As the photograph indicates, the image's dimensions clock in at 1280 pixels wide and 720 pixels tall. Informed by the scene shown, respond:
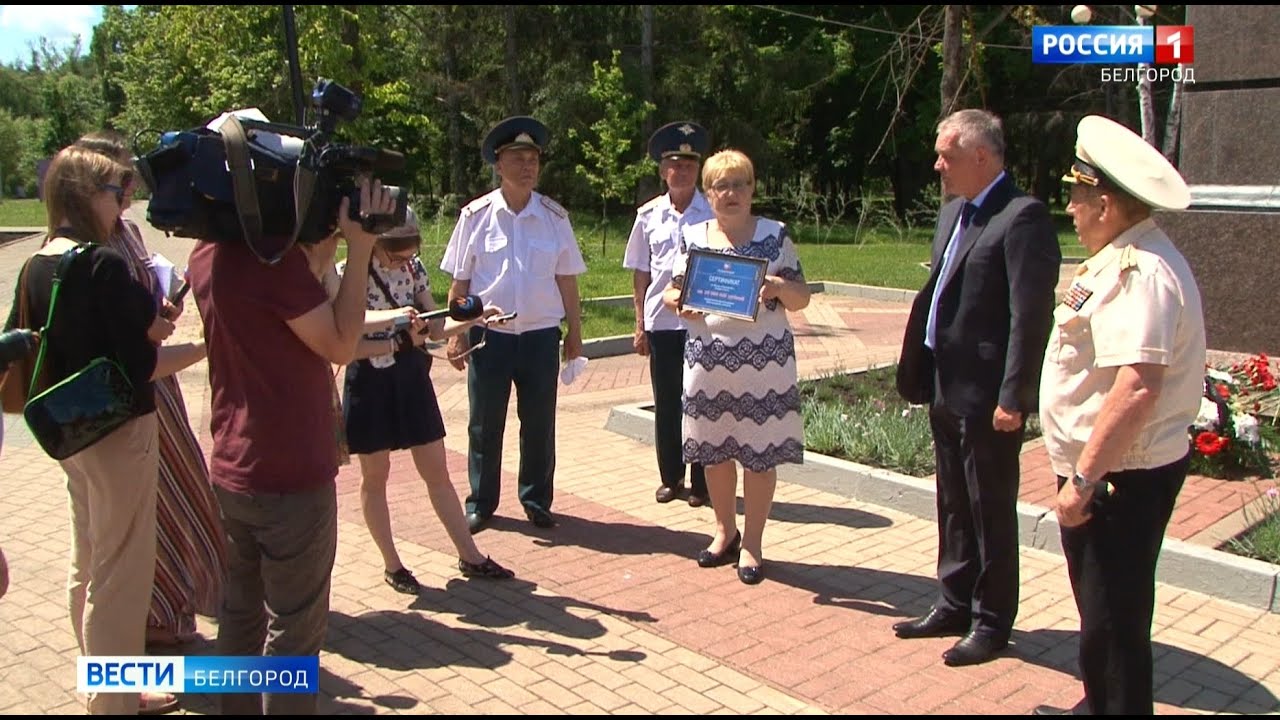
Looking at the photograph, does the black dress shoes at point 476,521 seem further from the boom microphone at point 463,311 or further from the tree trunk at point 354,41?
the tree trunk at point 354,41

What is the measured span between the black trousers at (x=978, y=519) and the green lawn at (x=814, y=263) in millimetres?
6513

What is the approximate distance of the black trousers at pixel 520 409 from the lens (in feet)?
18.8

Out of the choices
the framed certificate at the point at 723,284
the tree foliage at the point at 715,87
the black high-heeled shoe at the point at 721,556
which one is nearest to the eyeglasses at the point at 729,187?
the framed certificate at the point at 723,284

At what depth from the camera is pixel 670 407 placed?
6410 mm

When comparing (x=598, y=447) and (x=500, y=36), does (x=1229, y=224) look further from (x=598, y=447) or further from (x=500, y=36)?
(x=500, y=36)

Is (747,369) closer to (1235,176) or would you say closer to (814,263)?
(1235,176)

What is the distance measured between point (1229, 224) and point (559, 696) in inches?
256

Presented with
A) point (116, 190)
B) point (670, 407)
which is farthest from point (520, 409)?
point (116, 190)

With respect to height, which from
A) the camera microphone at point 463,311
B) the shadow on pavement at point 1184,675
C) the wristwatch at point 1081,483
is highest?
the camera microphone at point 463,311

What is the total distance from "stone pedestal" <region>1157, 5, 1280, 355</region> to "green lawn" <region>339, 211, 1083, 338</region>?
4.47m

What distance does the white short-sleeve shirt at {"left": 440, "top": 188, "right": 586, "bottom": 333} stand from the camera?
18.7 feet

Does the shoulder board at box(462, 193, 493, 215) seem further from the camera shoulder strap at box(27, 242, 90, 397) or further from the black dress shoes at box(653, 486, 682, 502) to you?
the camera shoulder strap at box(27, 242, 90, 397)

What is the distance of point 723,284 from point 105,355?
2.61 meters

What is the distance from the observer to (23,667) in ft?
13.4
